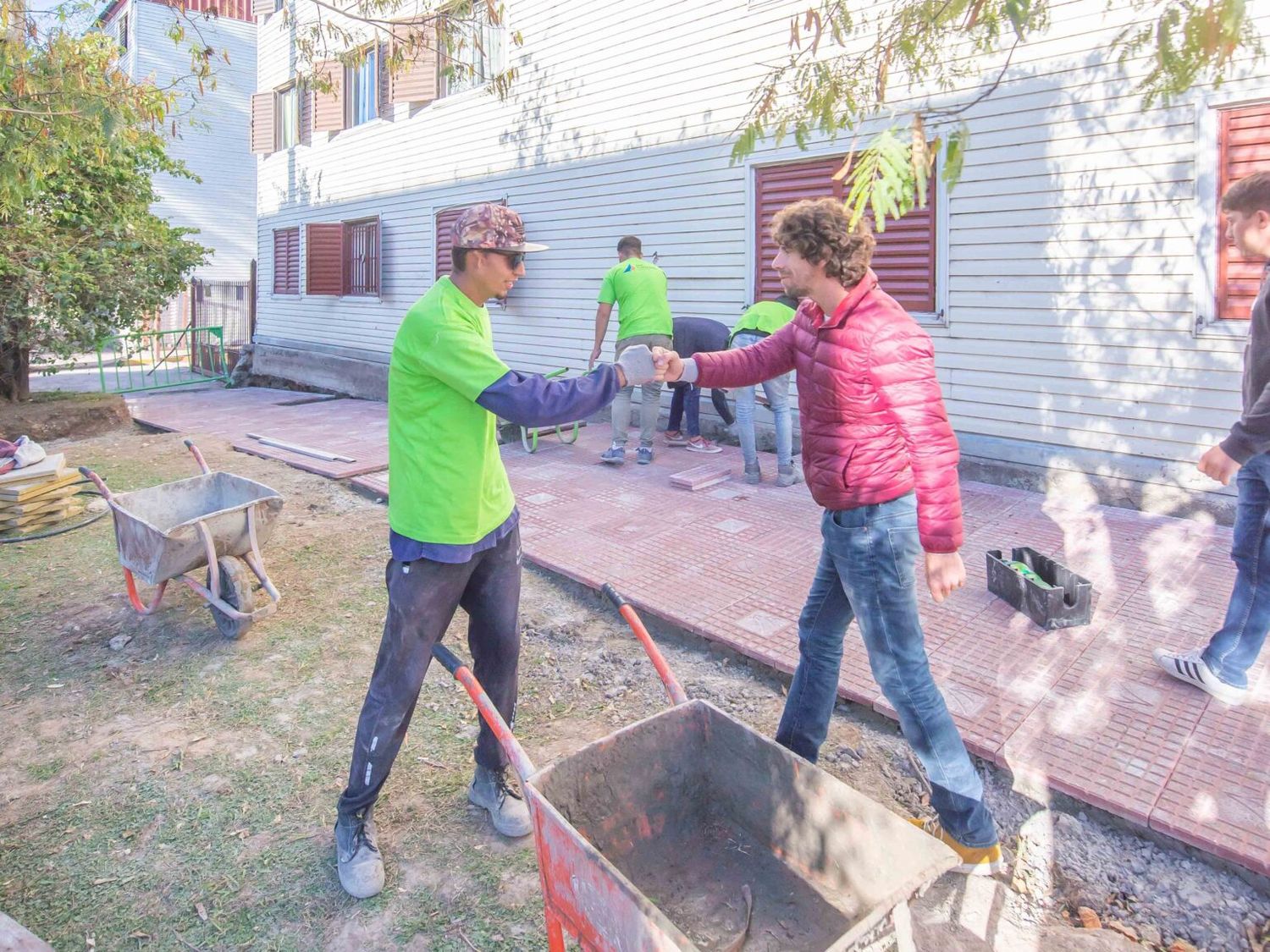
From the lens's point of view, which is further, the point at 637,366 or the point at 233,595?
the point at 233,595

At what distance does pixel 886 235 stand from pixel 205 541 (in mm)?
6310

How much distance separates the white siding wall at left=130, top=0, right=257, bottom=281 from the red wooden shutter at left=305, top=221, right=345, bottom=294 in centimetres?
1055

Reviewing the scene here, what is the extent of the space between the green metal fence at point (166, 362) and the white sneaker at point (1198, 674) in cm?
1570

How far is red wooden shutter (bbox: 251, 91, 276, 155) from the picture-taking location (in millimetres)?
16922

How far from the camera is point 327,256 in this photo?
1517 cm

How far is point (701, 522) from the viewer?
642cm

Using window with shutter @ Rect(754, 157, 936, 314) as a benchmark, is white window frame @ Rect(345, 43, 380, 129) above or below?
above

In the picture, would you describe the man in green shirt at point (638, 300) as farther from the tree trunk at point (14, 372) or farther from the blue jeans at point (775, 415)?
the tree trunk at point (14, 372)

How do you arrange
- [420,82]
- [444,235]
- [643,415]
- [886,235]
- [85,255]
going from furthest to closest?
[444,235] → [420,82] → [85,255] → [643,415] → [886,235]

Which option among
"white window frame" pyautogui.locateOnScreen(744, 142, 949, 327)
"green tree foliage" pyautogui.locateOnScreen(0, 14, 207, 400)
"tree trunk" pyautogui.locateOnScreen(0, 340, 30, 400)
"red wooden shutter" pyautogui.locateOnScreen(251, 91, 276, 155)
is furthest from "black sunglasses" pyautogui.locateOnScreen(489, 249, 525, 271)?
"red wooden shutter" pyautogui.locateOnScreen(251, 91, 276, 155)

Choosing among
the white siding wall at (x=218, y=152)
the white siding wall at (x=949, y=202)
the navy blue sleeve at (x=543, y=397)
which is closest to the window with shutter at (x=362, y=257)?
the white siding wall at (x=949, y=202)

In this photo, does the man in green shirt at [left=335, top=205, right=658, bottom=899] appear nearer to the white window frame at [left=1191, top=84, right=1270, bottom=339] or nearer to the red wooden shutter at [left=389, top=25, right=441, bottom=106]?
the white window frame at [left=1191, top=84, right=1270, bottom=339]

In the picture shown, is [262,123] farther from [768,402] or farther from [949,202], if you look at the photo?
[949,202]

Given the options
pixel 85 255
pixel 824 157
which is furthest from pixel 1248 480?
pixel 85 255
